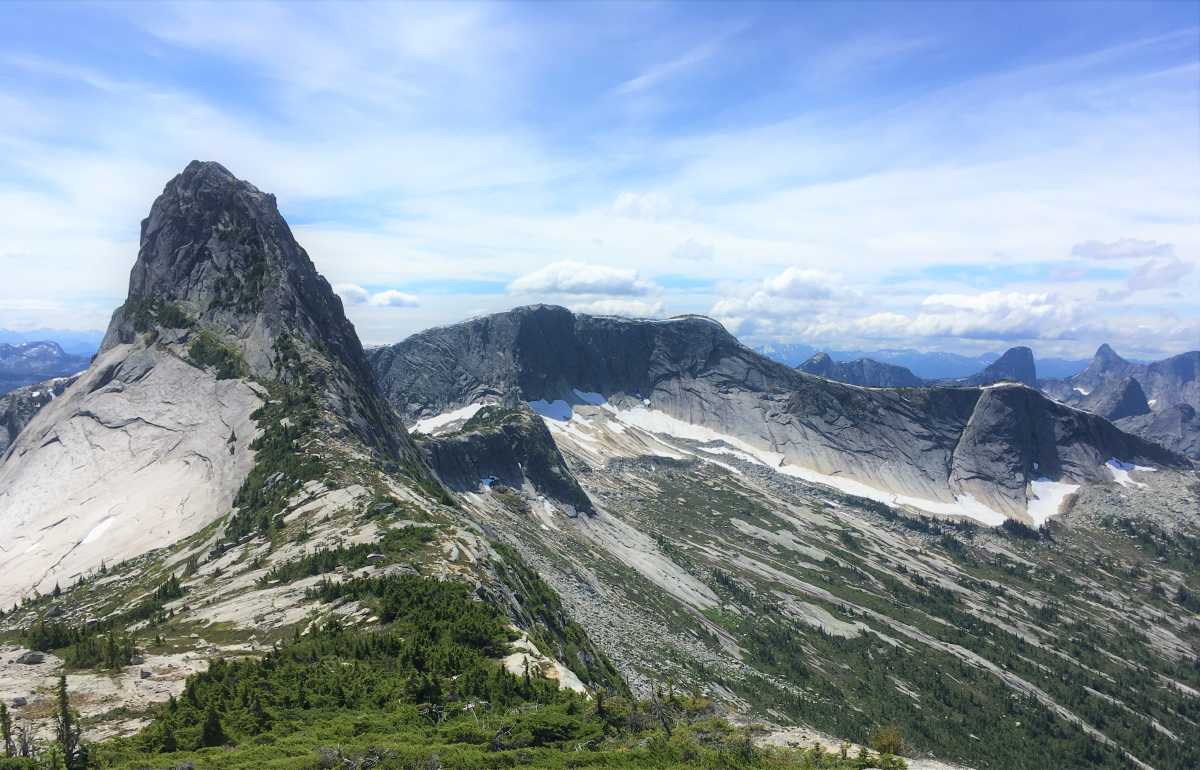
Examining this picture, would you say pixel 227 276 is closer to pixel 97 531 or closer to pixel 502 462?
pixel 97 531

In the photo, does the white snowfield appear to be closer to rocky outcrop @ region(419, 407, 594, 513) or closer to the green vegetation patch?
the green vegetation patch

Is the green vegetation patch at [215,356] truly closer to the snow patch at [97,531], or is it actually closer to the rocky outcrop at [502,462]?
the snow patch at [97,531]

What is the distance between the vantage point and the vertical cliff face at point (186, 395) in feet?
277

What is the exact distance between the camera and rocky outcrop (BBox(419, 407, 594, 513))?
167250 millimetres

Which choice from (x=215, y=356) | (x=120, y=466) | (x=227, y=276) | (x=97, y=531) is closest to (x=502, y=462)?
(x=227, y=276)

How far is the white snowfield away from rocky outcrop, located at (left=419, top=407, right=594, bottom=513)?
62123mm

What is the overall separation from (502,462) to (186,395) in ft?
291

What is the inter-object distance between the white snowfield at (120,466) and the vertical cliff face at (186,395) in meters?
0.27

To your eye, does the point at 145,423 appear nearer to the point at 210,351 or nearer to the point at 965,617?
the point at 210,351

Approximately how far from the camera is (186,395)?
10812cm

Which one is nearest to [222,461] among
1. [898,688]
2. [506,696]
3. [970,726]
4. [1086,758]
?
[506,696]

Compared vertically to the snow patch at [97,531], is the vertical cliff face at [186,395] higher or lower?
higher

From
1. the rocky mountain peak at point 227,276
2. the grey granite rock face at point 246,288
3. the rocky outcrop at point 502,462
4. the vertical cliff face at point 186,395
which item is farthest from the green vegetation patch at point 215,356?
the rocky outcrop at point 502,462

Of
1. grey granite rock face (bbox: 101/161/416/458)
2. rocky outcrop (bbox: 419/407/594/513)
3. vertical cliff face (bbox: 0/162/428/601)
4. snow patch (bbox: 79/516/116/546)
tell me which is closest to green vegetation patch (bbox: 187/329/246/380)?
vertical cliff face (bbox: 0/162/428/601)
